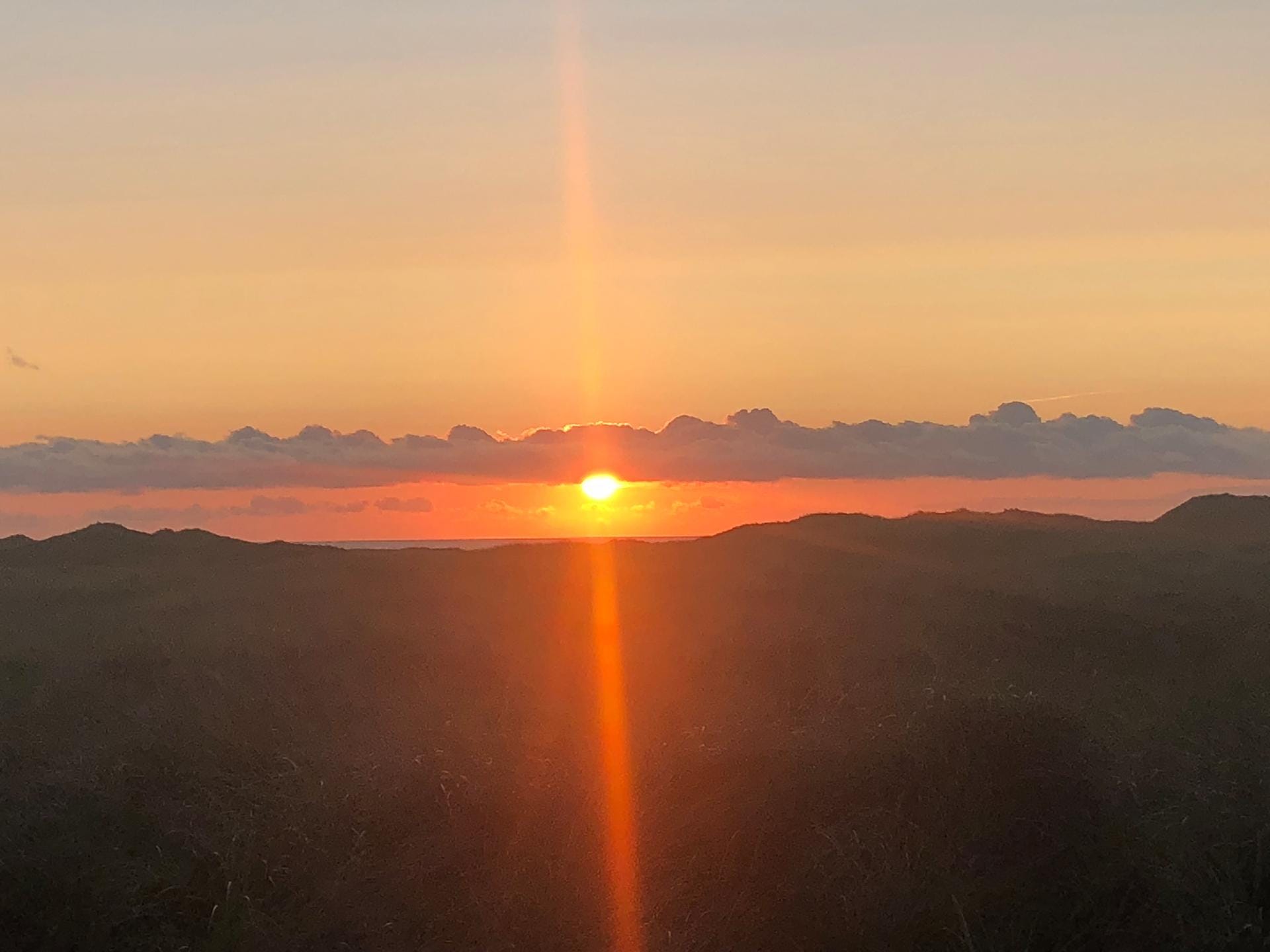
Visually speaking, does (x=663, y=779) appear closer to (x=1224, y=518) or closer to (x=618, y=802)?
(x=618, y=802)

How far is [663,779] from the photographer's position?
14.6 m

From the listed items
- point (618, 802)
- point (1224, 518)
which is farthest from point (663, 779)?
point (1224, 518)

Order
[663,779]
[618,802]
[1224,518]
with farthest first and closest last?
[1224,518] → [663,779] → [618,802]

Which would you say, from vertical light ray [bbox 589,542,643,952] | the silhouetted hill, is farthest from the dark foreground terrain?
the silhouetted hill

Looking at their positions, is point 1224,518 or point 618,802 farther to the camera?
point 1224,518

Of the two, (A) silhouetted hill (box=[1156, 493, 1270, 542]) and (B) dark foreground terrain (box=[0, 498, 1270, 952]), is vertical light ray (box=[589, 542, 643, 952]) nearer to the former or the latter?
(B) dark foreground terrain (box=[0, 498, 1270, 952])

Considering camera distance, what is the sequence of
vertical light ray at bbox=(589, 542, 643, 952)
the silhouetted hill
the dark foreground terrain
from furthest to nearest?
1. the silhouetted hill
2. vertical light ray at bbox=(589, 542, 643, 952)
3. the dark foreground terrain

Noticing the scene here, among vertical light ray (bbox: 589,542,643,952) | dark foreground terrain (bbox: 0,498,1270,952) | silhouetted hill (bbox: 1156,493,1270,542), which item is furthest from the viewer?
silhouetted hill (bbox: 1156,493,1270,542)

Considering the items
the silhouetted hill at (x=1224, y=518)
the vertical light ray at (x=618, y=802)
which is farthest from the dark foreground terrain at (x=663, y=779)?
the silhouetted hill at (x=1224, y=518)

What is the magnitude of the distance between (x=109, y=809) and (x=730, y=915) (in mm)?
7277

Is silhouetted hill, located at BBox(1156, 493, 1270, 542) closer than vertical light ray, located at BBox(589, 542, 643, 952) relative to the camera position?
No

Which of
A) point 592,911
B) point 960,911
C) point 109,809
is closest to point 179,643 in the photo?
point 109,809

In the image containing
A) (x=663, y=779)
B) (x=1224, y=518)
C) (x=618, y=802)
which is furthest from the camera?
(x=1224, y=518)

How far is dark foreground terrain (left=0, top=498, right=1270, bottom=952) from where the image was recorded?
11609mm
